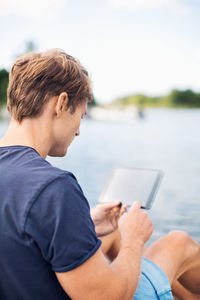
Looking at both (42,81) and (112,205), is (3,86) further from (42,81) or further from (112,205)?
(42,81)

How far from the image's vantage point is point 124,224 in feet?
4.42

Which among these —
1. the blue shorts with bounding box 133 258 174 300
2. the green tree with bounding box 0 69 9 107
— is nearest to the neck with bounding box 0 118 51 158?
the blue shorts with bounding box 133 258 174 300

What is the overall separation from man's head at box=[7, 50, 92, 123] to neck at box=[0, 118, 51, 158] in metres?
0.02

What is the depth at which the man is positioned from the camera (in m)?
0.94

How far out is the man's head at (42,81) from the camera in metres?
1.14

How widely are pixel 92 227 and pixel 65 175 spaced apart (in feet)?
0.48

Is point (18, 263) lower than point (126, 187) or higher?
higher

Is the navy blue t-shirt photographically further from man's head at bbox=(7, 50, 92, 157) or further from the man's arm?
man's head at bbox=(7, 50, 92, 157)

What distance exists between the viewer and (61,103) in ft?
3.79

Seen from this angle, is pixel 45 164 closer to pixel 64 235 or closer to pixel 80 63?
pixel 64 235

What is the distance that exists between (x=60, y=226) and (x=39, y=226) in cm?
5

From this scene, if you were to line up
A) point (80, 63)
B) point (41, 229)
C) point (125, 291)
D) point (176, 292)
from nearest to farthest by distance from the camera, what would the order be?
point (41, 229) < point (125, 291) < point (80, 63) < point (176, 292)

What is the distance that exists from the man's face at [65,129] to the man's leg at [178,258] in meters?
0.71

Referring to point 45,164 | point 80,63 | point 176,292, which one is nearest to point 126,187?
point 176,292
